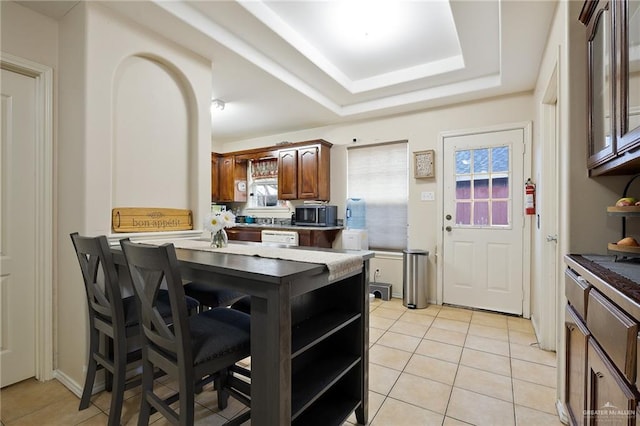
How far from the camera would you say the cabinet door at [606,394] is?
0.85 metres

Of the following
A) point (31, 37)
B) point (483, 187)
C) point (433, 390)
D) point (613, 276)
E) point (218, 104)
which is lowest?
point (433, 390)

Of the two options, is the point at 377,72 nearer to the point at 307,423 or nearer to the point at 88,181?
the point at 88,181

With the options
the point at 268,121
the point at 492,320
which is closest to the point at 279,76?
the point at 268,121

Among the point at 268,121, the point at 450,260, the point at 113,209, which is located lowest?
the point at 450,260

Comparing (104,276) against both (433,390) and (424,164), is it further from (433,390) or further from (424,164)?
(424,164)

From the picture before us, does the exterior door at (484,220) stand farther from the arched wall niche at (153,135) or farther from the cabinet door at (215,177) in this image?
the cabinet door at (215,177)

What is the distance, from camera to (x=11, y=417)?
1759 millimetres

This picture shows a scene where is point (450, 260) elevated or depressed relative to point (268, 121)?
depressed

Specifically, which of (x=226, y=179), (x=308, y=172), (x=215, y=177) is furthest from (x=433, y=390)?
(x=215, y=177)

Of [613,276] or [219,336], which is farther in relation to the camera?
[219,336]

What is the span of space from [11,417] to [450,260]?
397 cm

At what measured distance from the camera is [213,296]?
2021 mm

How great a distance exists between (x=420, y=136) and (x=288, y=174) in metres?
1.98

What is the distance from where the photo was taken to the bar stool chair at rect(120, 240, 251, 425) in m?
1.21
